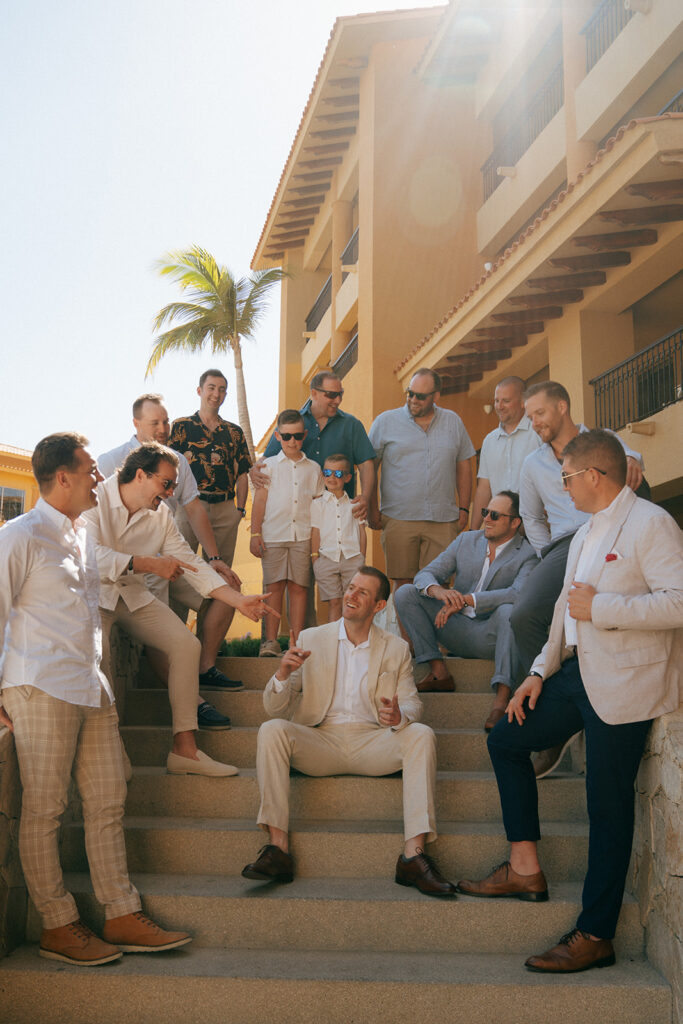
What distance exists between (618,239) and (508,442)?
3522 millimetres

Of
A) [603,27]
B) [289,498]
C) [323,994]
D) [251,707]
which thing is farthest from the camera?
[603,27]

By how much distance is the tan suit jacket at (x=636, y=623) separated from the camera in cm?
329

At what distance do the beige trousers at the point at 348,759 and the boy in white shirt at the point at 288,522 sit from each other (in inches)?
64.1

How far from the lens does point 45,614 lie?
3.41 m

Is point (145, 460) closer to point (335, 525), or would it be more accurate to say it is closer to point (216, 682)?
point (216, 682)

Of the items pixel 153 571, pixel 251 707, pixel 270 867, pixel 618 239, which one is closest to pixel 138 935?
pixel 270 867

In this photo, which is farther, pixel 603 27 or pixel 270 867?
pixel 603 27

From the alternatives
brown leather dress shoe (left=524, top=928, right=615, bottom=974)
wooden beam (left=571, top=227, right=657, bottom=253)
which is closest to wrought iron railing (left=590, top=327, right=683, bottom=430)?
wooden beam (left=571, top=227, right=657, bottom=253)

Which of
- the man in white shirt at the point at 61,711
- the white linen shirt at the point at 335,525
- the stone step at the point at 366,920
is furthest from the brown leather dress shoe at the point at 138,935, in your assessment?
the white linen shirt at the point at 335,525

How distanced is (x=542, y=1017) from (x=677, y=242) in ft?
23.6

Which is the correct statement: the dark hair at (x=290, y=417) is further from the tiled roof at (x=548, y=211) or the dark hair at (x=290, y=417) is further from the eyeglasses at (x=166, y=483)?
the tiled roof at (x=548, y=211)

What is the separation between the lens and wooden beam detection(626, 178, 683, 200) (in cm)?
727

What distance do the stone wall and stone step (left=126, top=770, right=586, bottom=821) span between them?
0.63 metres

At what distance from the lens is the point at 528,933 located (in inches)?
140
